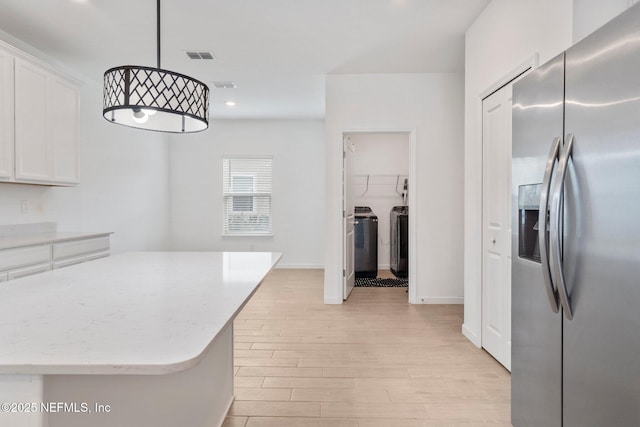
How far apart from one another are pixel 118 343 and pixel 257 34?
316cm

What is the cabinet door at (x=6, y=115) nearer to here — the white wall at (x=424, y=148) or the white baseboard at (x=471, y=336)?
the white wall at (x=424, y=148)

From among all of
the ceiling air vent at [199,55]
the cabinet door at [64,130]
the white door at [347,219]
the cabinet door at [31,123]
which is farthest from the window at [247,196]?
the cabinet door at [31,123]

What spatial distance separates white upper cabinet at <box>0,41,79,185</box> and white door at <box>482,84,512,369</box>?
370 centimetres

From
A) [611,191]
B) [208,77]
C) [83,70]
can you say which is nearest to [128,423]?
[611,191]

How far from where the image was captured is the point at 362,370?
2.57 metres

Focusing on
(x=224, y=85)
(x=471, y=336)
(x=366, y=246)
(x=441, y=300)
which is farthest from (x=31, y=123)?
(x=441, y=300)

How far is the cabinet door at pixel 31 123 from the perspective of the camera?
3.00m

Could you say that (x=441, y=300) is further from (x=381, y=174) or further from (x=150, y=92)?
(x=150, y=92)

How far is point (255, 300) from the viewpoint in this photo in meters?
4.51

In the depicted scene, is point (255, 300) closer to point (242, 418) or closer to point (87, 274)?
point (242, 418)

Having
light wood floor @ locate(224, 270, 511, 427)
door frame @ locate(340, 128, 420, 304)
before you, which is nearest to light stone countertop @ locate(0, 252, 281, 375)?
light wood floor @ locate(224, 270, 511, 427)

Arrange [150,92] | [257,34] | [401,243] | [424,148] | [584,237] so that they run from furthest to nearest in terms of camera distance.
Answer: [401,243] < [424,148] < [257,34] < [150,92] < [584,237]

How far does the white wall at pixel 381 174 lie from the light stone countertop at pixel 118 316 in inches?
193

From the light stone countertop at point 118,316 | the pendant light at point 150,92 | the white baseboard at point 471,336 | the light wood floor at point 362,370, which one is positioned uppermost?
the pendant light at point 150,92
